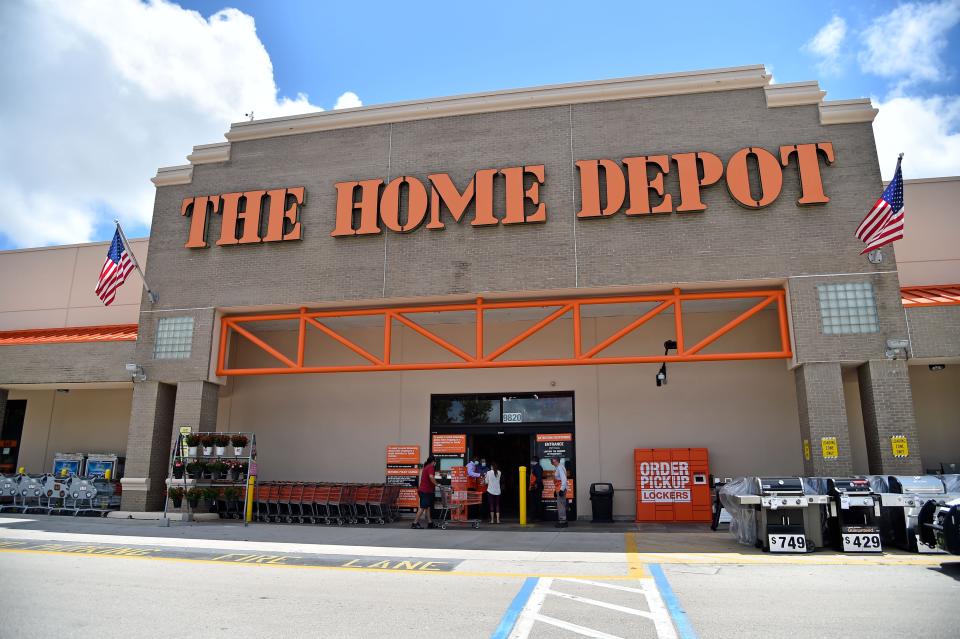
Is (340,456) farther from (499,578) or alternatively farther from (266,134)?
(499,578)

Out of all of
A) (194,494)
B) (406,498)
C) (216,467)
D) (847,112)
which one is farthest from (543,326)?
(194,494)

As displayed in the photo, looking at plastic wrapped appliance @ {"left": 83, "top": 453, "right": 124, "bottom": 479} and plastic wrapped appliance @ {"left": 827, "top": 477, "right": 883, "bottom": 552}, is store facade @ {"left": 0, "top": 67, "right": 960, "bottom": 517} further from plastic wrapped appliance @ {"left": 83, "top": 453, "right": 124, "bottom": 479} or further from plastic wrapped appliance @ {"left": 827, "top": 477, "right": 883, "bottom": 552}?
plastic wrapped appliance @ {"left": 83, "top": 453, "right": 124, "bottom": 479}

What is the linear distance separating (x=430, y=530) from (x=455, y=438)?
14.9ft

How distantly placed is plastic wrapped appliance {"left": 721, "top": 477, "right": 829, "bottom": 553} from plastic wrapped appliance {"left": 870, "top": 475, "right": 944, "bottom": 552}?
113cm

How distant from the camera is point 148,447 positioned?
1850 centimetres

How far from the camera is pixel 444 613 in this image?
7.15 metres

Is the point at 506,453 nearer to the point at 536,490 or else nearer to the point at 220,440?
the point at 536,490

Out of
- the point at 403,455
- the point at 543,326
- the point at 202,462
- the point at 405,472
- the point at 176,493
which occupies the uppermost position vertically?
the point at 543,326

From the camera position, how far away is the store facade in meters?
15.9

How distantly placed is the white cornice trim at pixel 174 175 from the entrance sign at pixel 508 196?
2.33 feet

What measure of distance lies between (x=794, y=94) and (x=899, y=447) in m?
8.79

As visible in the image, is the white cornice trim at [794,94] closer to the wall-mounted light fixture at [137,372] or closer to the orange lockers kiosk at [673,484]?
the orange lockers kiosk at [673,484]

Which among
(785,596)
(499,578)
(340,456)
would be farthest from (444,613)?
(340,456)

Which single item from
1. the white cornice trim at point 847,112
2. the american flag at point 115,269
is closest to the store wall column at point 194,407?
the american flag at point 115,269
